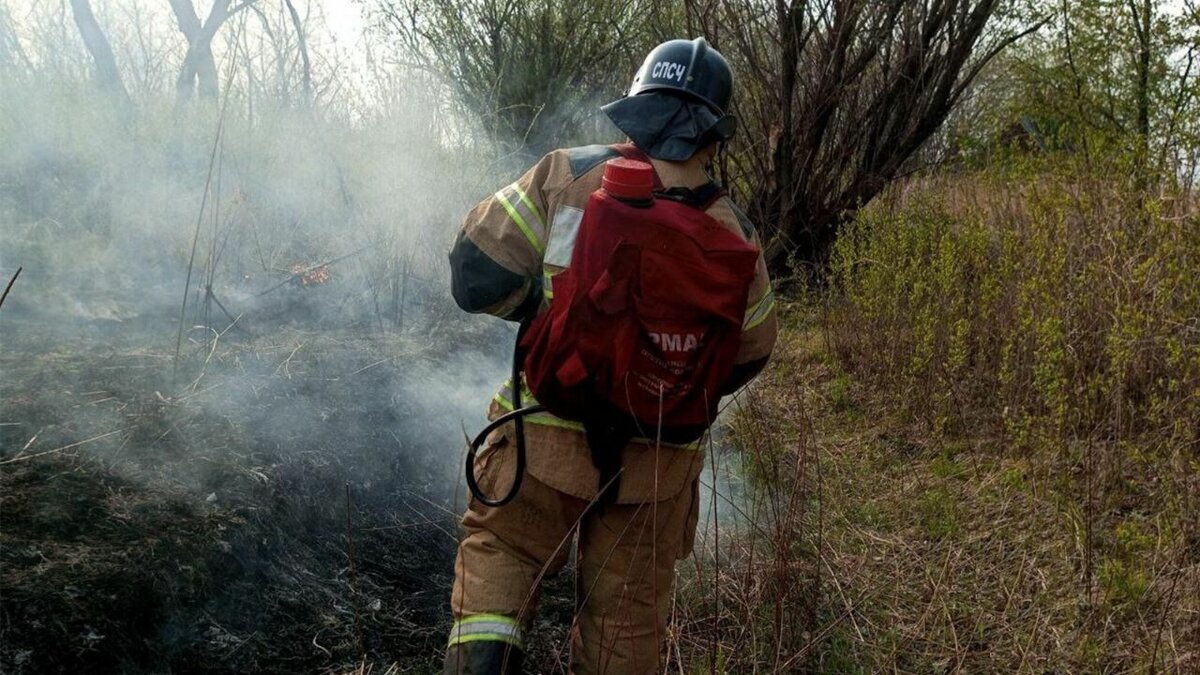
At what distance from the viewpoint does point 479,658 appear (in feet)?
6.23

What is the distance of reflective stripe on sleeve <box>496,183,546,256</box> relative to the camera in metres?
1.97

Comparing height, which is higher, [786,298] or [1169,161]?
[1169,161]

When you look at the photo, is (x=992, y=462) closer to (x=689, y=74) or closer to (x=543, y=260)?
(x=689, y=74)

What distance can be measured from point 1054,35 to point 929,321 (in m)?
3.48

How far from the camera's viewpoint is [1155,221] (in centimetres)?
417

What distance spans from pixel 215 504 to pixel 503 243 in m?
1.54

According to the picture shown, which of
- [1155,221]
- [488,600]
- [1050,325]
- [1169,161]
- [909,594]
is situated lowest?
[909,594]

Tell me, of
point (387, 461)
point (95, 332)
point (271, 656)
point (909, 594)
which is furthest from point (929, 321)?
point (95, 332)

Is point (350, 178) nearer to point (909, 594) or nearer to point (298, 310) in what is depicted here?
point (298, 310)

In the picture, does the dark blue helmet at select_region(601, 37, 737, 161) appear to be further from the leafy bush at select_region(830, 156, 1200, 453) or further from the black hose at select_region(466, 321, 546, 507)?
the leafy bush at select_region(830, 156, 1200, 453)

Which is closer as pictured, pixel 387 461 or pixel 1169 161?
pixel 387 461

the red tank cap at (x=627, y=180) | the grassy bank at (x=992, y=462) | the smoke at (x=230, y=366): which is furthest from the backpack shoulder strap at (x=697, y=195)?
the smoke at (x=230, y=366)

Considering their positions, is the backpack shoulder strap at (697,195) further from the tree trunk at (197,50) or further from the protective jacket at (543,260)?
the tree trunk at (197,50)

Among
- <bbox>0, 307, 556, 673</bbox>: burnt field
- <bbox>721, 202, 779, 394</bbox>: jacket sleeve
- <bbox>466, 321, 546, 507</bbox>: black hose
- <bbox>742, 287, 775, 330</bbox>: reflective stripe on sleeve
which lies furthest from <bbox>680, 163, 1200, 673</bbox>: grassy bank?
<bbox>0, 307, 556, 673</bbox>: burnt field
